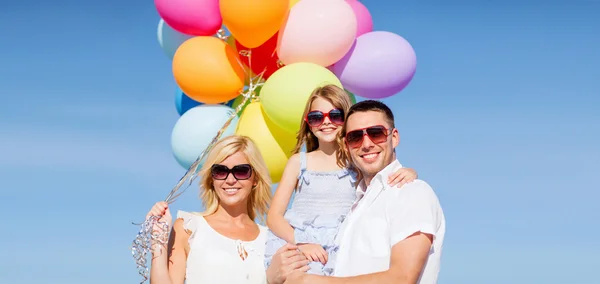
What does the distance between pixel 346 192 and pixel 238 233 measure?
0.86m

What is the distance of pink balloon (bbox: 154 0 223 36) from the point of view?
585cm

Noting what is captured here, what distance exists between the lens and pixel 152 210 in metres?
3.80

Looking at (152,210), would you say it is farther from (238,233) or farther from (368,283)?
(368,283)

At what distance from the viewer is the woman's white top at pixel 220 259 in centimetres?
378

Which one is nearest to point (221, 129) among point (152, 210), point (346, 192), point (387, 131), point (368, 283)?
point (346, 192)

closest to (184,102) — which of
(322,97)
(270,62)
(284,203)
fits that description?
(270,62)

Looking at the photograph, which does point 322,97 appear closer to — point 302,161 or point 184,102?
point 302,161

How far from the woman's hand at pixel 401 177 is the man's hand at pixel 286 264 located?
24.3 inches

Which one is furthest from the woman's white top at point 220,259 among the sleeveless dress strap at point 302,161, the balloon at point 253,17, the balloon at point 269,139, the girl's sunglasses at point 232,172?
the balloon at point 253,17

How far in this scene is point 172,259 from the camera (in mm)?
3822

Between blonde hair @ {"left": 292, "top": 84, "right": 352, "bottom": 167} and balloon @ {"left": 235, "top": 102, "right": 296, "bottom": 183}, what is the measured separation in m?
0.74

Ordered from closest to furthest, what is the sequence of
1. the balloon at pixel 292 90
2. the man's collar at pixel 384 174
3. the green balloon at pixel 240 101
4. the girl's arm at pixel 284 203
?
1. the man's collar at pixel 384 174
2. the girl's arm at pixel 284 203
3. the balloon at pixel 292 90
4. the green balloon at pixel 240 101

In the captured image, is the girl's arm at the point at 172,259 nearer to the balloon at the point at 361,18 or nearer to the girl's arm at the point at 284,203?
the girl's arm at the point at 284,203

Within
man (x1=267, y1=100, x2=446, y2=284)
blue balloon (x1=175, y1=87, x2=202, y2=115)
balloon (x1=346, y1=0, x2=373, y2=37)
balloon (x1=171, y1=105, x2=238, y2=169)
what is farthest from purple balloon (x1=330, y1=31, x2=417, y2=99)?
man (x1=267, y1=100, x2=446, y2=284)
